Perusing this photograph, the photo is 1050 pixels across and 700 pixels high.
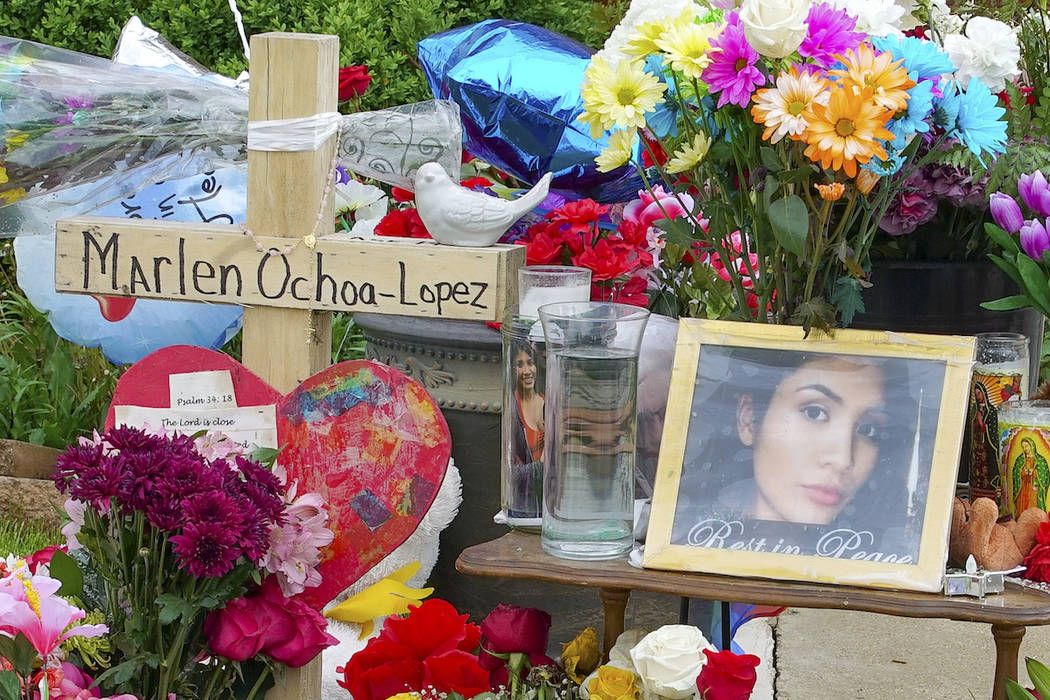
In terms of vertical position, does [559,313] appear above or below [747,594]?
above

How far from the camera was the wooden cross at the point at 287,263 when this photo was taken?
5.87ft

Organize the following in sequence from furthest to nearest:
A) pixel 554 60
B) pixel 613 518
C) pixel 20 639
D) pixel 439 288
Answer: pixel 554 60 < pixel 439 288 < pixel 613 518 < pixel 20 639

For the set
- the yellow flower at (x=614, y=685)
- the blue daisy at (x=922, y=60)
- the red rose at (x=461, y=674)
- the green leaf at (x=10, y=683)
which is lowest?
the red rose at (x=461, y=674)

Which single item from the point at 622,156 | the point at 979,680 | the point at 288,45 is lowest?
the point at 979,680

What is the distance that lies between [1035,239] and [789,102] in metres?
0.40

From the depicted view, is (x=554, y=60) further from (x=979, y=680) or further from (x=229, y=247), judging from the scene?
(x=979, y=680)

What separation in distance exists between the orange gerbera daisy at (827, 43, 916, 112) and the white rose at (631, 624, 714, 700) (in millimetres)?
688

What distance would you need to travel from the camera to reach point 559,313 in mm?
1619

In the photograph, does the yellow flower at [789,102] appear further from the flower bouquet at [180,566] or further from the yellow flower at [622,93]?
the flower bouquet at [180,566]

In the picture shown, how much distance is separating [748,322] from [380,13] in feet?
10.1

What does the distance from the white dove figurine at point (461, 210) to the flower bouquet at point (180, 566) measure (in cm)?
43

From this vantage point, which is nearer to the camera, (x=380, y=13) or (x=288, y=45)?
(x=288, y=45)

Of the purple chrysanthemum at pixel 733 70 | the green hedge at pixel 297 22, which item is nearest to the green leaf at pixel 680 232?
the purple chrysanthemum at pixel 733 70

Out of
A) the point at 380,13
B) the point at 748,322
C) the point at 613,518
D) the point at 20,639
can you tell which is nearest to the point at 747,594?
the point at 613,518
